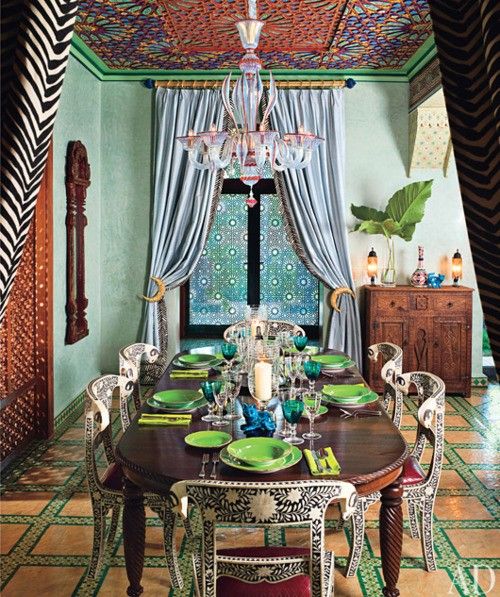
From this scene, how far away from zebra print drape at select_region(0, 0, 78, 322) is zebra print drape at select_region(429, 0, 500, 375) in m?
0.50

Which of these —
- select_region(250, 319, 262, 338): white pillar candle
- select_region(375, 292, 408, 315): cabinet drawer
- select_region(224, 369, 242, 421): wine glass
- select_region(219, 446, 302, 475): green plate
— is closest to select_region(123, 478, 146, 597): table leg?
select_region(219, 446, 302, 475): green plate

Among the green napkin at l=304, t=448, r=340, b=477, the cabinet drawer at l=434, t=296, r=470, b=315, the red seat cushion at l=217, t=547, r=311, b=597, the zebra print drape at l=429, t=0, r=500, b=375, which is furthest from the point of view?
the cabinet drawer at l=434, t=296, r=470, b=315

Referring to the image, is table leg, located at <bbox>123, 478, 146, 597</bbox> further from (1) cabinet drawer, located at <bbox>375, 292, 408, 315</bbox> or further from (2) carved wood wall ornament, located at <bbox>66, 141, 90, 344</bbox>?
(1) cabinet drawer, located at <bbox>375, 292, 408, 315</bbox>

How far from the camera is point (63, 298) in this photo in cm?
505

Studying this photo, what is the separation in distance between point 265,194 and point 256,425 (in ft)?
13.3

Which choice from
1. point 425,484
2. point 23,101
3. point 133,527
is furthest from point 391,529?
point 23,101

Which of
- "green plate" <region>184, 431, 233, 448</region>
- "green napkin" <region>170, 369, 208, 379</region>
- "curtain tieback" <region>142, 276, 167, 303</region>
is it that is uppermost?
"curtain tieback" <region>142, 276, 167, 303</region>

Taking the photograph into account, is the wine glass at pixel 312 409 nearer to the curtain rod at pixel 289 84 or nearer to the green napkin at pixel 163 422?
the green napkin at pixel 163 422

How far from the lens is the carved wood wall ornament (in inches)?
200

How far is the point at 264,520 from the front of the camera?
5.72 feet

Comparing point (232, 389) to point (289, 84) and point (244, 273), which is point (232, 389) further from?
point (289, 84)

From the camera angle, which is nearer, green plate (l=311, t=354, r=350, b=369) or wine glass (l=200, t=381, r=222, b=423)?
wine glass (l=200, t=381, r=222, b=423)

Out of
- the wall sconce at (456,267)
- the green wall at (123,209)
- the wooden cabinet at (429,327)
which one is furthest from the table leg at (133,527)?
the wall sconce at (456,267)

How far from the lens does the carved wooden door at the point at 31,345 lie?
4102 millimetres
